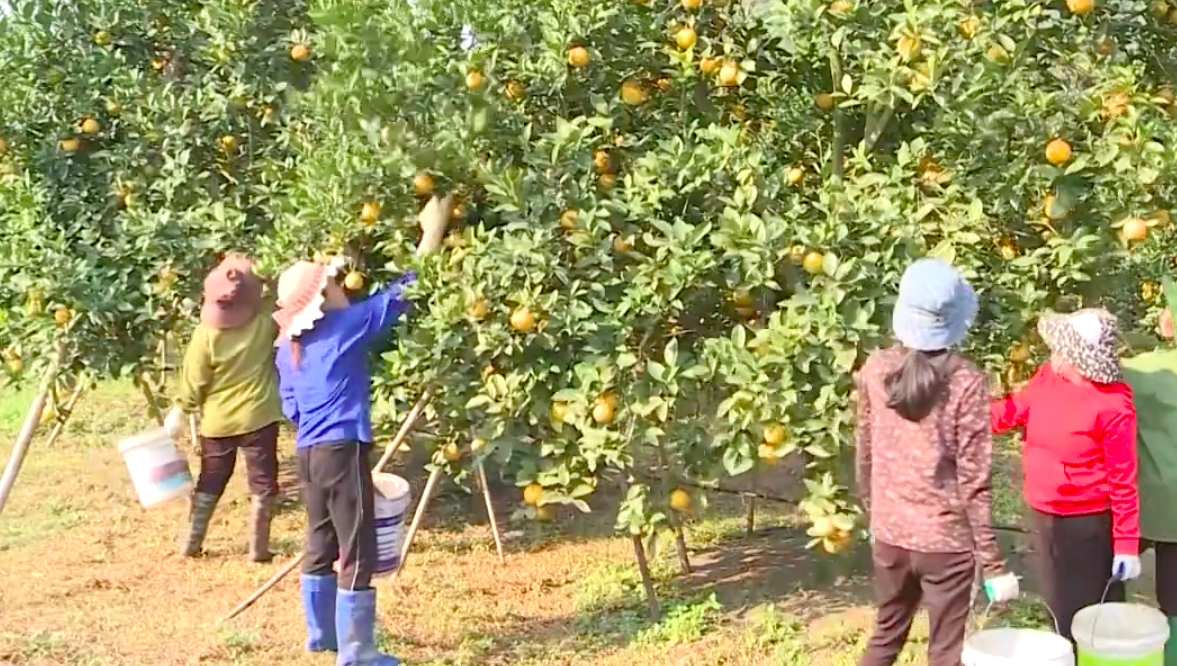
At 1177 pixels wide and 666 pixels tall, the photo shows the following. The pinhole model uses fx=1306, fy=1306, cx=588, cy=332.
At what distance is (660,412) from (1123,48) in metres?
2.15

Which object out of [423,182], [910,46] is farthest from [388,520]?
[910,46]

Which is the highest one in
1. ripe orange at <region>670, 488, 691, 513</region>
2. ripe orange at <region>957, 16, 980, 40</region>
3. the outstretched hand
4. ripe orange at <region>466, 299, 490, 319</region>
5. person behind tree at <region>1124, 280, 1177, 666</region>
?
ripe orange at <region>957, 16, 980, 40</region>

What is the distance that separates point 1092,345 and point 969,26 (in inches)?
46.4

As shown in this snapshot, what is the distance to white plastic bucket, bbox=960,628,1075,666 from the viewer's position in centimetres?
331

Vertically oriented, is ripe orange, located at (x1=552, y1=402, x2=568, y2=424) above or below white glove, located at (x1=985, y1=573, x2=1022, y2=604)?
above

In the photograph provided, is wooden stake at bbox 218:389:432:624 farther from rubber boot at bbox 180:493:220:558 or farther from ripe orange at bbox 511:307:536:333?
rubber boot at bbox 180:493:220:558

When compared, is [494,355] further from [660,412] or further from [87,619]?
[87,619]

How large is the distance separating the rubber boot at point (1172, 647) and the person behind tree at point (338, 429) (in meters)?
2.40

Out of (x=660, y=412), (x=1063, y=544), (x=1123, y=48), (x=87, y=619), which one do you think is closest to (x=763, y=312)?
(x=660, y=412)

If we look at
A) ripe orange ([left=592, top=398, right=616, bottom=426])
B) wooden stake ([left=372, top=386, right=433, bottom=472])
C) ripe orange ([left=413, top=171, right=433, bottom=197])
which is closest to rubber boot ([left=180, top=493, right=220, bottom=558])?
wooden stake ([left=372, top=386, right=433, bottom=472])

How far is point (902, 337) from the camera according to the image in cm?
336

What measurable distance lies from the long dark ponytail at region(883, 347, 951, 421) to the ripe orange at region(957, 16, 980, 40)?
1.32 metres

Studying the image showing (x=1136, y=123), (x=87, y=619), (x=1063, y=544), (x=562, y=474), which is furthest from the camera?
(x=87, y=619)

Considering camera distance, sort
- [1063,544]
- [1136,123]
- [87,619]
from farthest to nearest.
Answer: [87,619]
[1136,123]
[1063,544]
